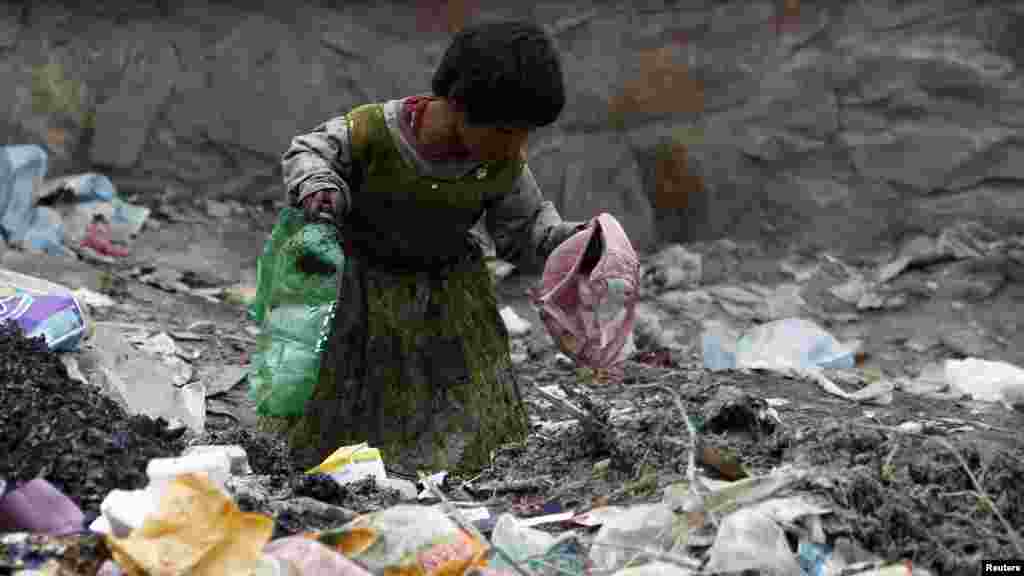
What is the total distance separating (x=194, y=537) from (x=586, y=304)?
4.43ft

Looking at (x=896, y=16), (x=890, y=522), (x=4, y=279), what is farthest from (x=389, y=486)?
(x=896, y=16)

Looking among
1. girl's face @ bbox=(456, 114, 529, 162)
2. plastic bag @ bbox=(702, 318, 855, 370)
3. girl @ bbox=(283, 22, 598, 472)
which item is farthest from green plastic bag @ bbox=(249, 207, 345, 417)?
plastic bag @ bbox=(702, 318, 855, 370)

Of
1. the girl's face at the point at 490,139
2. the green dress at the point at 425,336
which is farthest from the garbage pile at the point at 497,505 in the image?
the girl's face at the point at 490,139

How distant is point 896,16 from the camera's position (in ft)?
20.9

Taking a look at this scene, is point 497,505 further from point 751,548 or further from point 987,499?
point 987,499

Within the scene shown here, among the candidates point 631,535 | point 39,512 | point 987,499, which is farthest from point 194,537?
point 987,499

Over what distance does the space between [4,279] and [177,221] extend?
2630 millimetres

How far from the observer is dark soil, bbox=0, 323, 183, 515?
8.53 ft

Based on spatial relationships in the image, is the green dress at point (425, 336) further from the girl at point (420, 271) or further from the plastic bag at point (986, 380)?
the plastic bag at point (986, 380)

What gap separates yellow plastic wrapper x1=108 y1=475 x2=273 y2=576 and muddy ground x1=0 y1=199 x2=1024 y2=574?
0.89 feet

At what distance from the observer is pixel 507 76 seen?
125 inches

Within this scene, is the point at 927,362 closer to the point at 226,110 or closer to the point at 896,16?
the point at 896,16

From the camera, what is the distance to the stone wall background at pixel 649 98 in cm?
638

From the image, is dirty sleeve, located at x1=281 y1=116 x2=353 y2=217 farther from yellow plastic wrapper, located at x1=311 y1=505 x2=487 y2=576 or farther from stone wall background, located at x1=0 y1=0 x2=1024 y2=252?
stone wall background, located at x1=0 y1=0 x2=1024 y2=252
